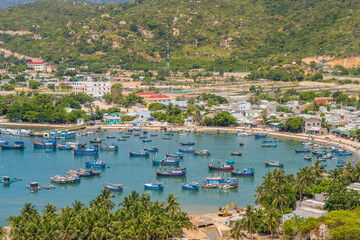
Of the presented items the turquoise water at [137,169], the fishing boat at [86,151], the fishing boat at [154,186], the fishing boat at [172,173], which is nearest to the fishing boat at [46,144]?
the turquoise water at [137,169]

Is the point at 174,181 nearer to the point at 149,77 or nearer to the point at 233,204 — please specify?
the point at 233,204

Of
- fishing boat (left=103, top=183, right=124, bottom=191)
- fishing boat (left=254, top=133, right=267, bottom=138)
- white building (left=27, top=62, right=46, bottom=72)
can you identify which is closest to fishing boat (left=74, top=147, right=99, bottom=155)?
fishing boat (left=103, top=183, right=124, bottom=191)

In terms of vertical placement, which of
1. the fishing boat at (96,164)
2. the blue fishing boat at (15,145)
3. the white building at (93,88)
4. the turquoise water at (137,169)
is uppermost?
the white building at (93,88)

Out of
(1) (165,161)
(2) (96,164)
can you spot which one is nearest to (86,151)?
(2) (96,164)

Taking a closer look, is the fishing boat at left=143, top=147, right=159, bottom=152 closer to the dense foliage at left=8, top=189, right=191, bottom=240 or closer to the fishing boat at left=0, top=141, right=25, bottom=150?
the fishing boat at left=0, top=141, right=25, bottom=150

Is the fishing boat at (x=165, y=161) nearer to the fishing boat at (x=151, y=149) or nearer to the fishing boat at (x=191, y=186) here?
the fishing boat at (x=151, y=149)

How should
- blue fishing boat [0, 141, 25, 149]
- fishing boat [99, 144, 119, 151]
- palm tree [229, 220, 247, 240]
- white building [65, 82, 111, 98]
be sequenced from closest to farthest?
palm tree [229, 220, 247, 240]
fishing boat [99, 144, 119, 151]
blue fishing boat [0, 141, 25, 149]
white building [65, 82, 111, 98]
